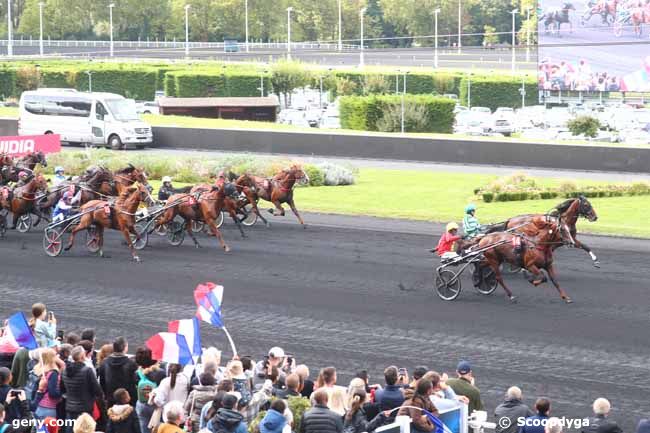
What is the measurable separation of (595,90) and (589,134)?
22.0 meters

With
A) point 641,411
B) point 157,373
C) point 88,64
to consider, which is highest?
point 88,64

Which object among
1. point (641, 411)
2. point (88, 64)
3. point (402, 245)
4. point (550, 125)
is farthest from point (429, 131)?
point (88, 64)

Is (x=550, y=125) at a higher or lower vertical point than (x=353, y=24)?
lower

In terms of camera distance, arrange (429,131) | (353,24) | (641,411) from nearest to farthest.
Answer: (641,411), (429,131), (353,24)

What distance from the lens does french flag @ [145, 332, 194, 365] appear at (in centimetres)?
1023

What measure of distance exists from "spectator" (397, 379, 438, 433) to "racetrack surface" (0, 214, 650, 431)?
309 centimetres

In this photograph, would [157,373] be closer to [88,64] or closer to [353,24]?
[88,64]

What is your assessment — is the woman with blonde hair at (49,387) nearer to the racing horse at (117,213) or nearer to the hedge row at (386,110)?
the racing horse at (117,213)

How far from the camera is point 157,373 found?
10148mm

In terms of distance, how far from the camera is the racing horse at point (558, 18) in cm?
6956

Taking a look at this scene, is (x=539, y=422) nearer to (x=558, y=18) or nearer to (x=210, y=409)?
(x=210, y=409)

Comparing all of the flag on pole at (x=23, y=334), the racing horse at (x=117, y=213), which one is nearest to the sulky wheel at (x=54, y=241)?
the racing horse at (x=117, y=213)

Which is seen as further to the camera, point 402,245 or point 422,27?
point 422,27

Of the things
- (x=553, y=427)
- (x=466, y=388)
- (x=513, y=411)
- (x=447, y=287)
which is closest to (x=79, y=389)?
(x=466, y=388)
